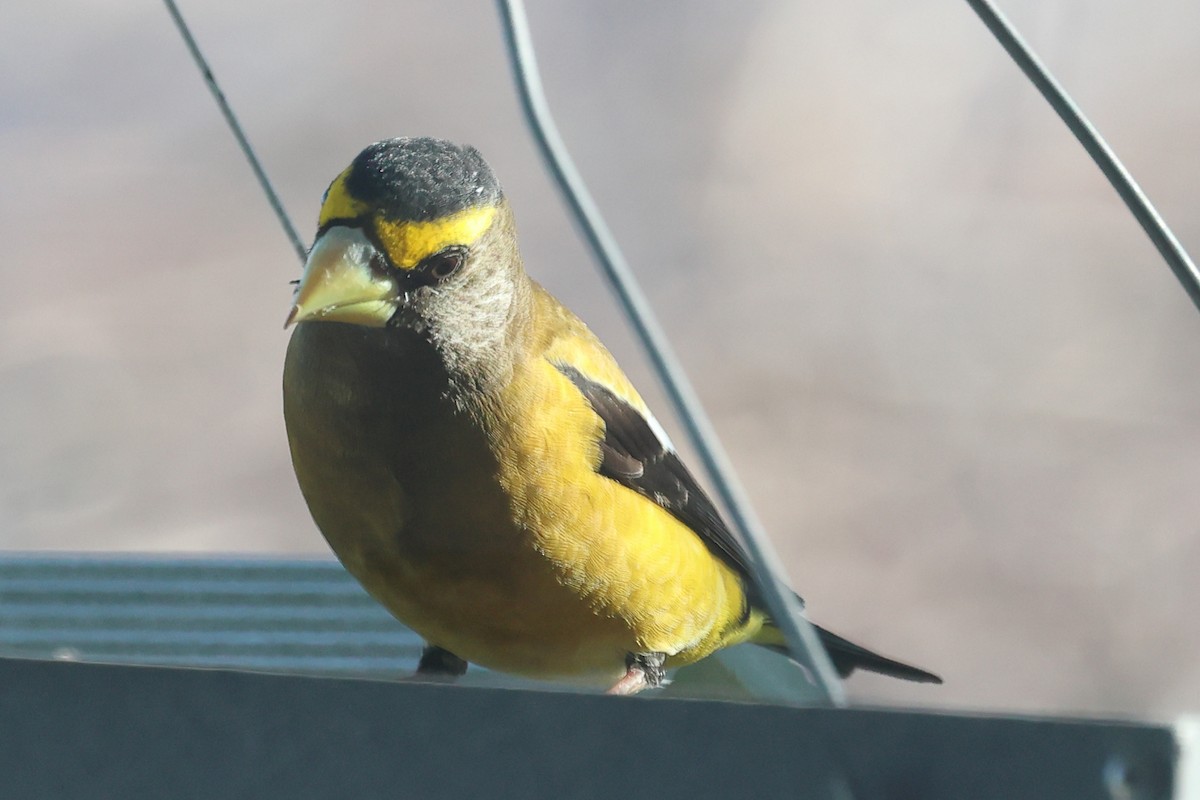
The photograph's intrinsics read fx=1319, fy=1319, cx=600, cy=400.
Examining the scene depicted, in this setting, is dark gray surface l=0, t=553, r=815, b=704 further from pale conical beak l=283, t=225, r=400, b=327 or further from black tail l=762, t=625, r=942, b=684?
pale conical beak l=283, t=225, r=400, b=327

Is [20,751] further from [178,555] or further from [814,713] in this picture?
[178,555]

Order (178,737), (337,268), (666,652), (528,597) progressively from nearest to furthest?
(178,737) → (337,268) → (528,597) → (666,652)

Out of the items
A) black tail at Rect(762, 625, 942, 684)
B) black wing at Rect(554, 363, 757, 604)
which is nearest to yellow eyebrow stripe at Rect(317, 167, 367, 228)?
black wing at Rect(554, 363, 757, 604)

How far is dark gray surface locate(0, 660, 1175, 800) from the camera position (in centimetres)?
39

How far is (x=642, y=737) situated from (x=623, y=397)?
25.5 inches

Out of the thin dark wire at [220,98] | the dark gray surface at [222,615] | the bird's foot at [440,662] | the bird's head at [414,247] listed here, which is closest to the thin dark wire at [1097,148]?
the bird's head at [414,247]

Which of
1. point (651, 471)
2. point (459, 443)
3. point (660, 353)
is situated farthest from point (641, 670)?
point (660, 353)

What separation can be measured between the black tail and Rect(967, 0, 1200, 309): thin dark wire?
2.00 ft

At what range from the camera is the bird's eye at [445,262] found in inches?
33.5

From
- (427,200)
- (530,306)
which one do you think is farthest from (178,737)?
(530,306)

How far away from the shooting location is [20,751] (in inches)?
19.6

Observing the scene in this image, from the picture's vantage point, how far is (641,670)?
103 cm

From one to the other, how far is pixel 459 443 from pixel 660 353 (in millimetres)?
339

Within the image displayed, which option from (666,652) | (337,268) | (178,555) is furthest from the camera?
(178,555)
